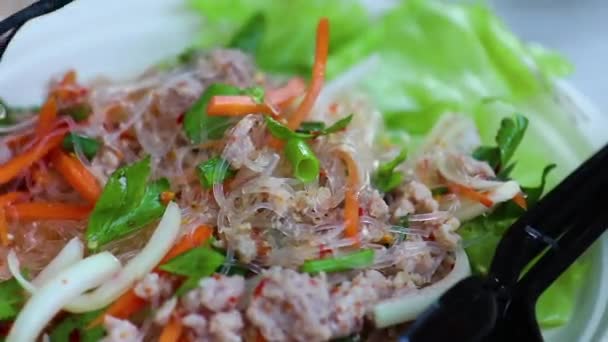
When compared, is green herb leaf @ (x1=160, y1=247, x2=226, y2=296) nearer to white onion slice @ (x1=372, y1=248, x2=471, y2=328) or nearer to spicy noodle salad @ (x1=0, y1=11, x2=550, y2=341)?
spicy noodle salad @ (x1=0, y1=11, x2=550, y2=341)

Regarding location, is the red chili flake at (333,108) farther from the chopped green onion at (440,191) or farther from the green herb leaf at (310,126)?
the chopped green onion at (440,191)

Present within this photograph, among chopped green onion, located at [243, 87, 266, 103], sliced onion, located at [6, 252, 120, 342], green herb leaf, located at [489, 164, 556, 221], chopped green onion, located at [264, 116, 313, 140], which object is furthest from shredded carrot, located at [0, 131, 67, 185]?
green herb leaf, located at [489, 164, 556, 221]

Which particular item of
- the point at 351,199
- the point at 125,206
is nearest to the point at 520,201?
the point at 351,199

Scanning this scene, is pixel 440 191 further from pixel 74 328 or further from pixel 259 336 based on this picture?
pixel 74 328

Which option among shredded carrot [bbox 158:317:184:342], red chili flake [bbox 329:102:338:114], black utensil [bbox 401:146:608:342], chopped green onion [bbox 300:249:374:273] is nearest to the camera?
shredded carrot [bbox 158:317:184:342]

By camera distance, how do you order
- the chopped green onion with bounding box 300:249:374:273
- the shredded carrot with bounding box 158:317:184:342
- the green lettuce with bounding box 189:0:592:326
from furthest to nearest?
the green lettuce with bounding box 189:0:592:326
the chopped green onion with bounding box 300:249:374:273
the shredded carrot with bounding box 158:317:184:342

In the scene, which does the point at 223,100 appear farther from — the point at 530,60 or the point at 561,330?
the point at 530,60

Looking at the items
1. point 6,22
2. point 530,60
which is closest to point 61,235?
point 6,22
